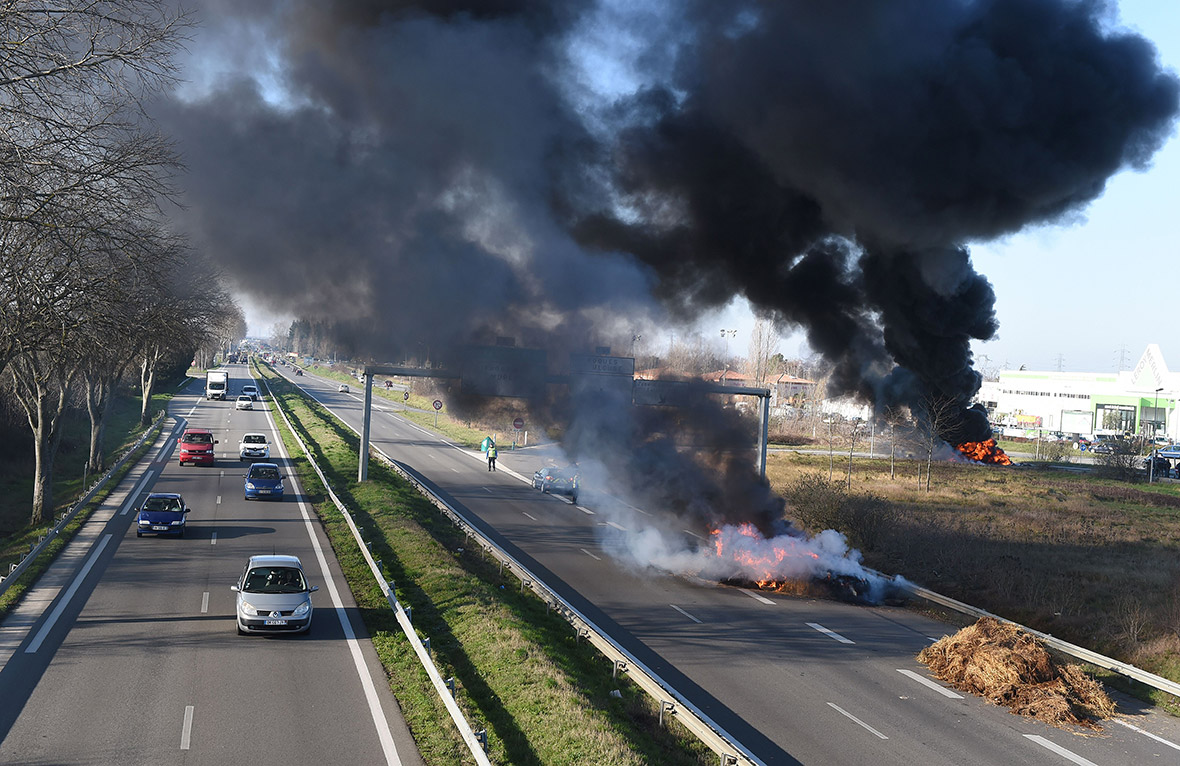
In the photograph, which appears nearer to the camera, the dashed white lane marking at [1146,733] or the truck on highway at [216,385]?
the dashed white lane marking at [1146,733]

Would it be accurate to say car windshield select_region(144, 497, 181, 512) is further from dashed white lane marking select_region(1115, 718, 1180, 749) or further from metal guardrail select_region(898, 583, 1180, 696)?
dashed white lane marking select_region(1115, 718, 1180, 749)

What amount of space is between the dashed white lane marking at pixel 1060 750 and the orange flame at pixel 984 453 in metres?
52.0

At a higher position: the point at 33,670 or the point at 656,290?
the point at 656,290

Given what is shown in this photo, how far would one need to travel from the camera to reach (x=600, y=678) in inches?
614

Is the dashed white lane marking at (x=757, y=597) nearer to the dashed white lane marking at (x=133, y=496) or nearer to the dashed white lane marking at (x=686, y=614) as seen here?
the dashed white lane marking at (x=686, y=614)

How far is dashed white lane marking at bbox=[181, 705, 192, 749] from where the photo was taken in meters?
11.5

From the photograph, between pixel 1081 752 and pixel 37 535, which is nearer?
pixel 1081 752

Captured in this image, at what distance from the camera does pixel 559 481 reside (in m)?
43.3

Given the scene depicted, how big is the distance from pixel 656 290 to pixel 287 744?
20410mm

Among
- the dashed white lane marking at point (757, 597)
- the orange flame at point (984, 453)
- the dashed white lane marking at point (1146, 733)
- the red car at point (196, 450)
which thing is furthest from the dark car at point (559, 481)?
the orange flame at point (984, 453)

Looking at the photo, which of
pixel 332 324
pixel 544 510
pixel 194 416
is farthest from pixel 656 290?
pixel 194 416

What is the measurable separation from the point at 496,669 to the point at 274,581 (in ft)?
18.7

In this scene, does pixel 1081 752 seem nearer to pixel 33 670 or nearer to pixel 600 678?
pixel 600 678

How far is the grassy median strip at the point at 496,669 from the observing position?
12.0 meters
